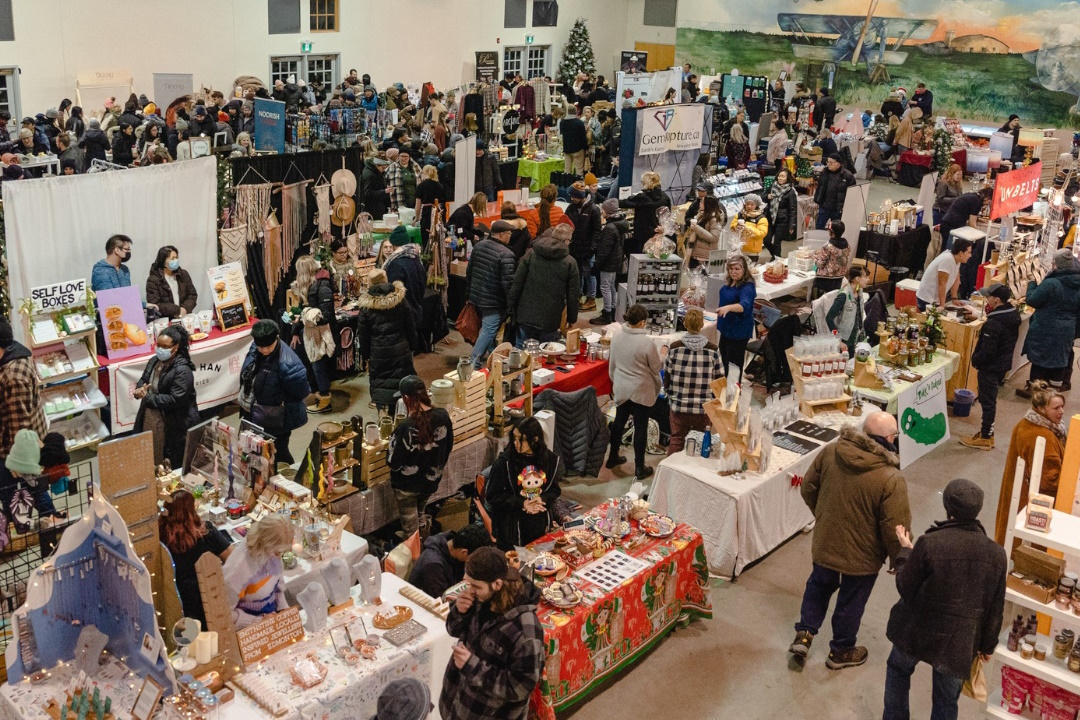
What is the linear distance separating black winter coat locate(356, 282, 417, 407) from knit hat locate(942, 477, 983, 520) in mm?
4083

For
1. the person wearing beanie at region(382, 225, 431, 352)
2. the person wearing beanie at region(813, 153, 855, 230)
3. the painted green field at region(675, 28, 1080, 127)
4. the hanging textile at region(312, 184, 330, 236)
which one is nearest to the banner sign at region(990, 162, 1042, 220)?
the person wearing beanie at region(813, 153, 855, 230)

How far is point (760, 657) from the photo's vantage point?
17.6 feet

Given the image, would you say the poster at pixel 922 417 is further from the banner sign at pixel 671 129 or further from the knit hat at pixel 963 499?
the banner sign at pixel 671 129

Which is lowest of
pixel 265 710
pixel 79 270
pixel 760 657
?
pixel 760 657

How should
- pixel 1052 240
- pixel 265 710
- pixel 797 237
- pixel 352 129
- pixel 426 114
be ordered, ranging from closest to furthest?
pixel 265 710
pixel 1052 240
pixel 797 237
pixel 352 129
pixel 426 114

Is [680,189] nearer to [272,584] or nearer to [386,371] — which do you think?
[386,371]

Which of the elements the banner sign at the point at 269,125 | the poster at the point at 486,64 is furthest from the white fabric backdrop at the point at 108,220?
the poster at the point at 486,64

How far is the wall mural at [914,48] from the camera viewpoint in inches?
861

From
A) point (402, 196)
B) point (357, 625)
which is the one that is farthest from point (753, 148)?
point (357, 625)

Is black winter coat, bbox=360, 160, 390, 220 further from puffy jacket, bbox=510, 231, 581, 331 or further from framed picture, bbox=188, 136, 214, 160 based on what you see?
puffy jacket, bbox=510, 231, 581, 331

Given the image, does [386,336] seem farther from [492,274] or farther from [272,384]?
[272,384]

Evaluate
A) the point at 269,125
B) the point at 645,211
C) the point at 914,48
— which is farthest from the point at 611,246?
the point at 914,48

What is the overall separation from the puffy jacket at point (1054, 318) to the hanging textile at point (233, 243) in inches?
240

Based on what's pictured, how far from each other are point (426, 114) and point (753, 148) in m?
5.45
